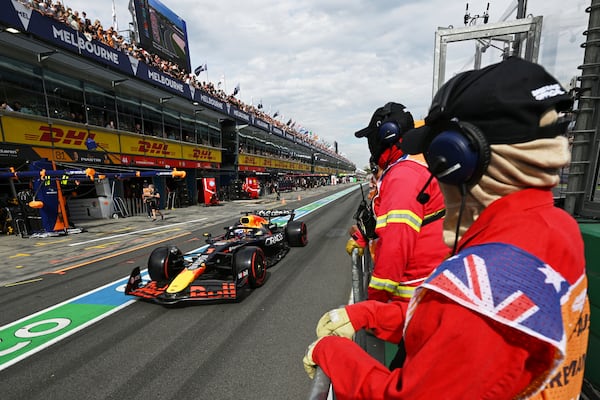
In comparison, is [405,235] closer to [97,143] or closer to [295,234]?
[295,234]

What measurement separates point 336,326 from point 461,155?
0.87 metres

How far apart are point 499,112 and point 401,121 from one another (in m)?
1.51

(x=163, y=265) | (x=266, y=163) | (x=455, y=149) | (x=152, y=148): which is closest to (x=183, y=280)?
(x=163, y=265)

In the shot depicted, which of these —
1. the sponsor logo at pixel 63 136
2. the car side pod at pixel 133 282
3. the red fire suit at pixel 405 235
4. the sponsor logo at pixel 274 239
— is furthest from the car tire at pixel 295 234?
the sponsor logo at pixel 63 136

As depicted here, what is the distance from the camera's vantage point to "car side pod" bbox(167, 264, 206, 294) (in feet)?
13.2

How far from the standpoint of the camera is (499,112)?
0.72 m

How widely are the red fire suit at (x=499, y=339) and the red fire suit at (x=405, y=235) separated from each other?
0.74m

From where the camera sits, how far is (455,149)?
29.8 inches

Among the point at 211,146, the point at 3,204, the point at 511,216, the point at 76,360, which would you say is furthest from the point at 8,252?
the point at 211,146

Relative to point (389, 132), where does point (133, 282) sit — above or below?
below

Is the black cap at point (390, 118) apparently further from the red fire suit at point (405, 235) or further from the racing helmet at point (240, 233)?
the racing helmet at point (240, 233)

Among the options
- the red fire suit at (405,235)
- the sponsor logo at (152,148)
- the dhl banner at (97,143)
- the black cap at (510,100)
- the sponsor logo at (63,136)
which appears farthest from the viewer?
the sponsor logo at (152,148)

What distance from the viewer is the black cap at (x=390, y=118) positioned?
2.17m

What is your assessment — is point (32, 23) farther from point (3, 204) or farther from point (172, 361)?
point (172, 361)
